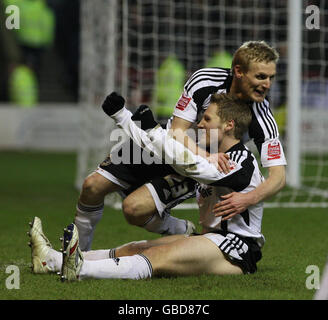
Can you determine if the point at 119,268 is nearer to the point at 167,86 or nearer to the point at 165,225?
the point at 165,225

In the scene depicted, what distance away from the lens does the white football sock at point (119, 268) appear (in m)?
4.13

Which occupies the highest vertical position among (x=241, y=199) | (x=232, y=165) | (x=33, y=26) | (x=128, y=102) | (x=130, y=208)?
(x=33, y=26)

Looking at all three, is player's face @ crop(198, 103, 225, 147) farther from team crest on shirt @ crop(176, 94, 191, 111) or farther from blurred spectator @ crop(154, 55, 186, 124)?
blurred spectator @ crop(154, 55, 186, 124)

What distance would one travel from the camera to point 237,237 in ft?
14.1

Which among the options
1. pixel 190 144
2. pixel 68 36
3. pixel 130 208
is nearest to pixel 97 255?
pixel 130 208

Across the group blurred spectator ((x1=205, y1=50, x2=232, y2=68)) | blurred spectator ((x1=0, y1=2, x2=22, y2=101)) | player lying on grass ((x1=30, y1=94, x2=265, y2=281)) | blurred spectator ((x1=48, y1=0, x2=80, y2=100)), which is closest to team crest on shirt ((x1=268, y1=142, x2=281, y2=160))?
player lying on grass ((x1=30, y1=94, x2=265, y2=281))

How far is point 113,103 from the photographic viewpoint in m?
4.14

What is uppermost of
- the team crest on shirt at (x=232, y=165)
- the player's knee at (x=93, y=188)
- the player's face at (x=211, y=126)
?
the player's face at (x=211, y=126)

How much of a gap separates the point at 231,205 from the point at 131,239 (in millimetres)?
1803

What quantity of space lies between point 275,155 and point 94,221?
1.24 m

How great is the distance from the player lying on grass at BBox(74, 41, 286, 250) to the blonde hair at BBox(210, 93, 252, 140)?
0.08 metres

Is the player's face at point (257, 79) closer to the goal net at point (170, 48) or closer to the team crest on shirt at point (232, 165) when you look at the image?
the team crest on shirt at point (232, 165)

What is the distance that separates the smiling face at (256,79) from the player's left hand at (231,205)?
592mm

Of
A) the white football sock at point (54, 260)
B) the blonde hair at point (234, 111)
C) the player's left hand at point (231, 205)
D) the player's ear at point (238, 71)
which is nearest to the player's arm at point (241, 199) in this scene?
the player's left hand at point (231, 205)
